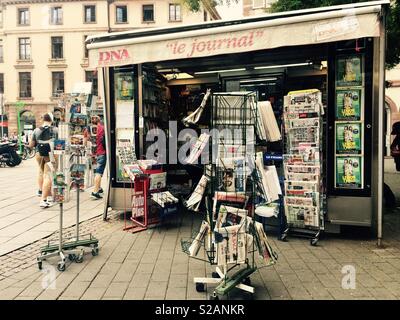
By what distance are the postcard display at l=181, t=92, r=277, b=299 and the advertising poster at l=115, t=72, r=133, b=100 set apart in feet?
9.95

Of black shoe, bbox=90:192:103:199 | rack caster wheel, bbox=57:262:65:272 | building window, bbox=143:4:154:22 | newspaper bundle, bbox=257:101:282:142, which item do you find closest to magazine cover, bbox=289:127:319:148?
newspaper bundle, bbox=257:101:282:142

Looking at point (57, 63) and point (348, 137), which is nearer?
point (348, 137)

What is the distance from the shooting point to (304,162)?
217 inches

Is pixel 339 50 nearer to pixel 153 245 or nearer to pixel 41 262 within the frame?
pixel 153 245

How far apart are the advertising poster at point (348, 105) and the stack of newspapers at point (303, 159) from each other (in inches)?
13.7

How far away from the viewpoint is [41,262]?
4.50 metres

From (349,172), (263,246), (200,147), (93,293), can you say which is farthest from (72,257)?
(349,172)

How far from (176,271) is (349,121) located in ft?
10.1

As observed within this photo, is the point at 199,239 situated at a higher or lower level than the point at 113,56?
lower

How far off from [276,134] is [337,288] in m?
1.59

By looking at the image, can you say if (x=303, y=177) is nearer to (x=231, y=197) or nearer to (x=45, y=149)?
(x=231, y=197)

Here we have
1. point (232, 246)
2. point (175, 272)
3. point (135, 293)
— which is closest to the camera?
point (232, 246)

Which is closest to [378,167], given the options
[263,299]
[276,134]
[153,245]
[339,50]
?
[339,50]

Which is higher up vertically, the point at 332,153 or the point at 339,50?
the point at 339,50
